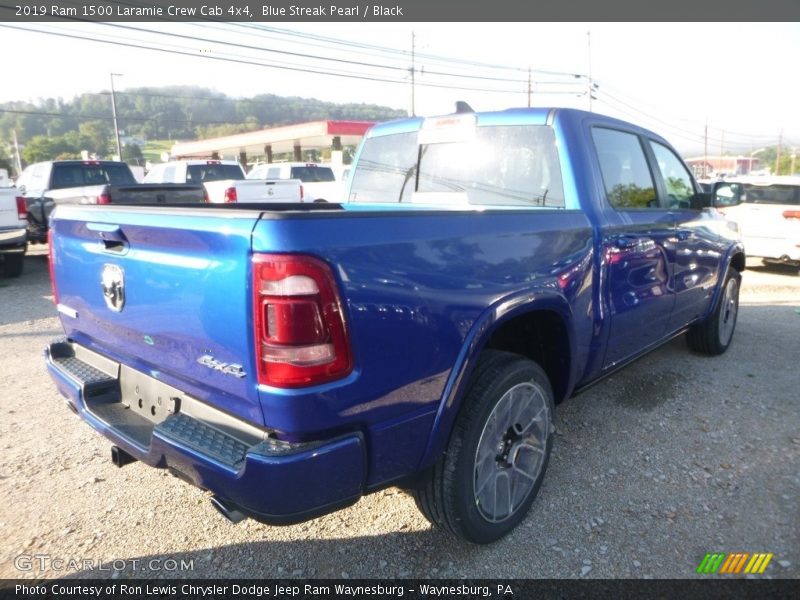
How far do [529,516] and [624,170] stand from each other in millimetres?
2155

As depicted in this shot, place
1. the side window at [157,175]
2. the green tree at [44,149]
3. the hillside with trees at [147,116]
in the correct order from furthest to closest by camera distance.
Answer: the hillside with trees at [147,116]
the green tree at [44,149]
the side window at [157,175]

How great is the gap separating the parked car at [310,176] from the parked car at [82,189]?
5104 mm

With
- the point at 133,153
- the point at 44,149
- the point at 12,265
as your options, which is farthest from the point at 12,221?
the point at 44,149

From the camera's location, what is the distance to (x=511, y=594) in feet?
7.38

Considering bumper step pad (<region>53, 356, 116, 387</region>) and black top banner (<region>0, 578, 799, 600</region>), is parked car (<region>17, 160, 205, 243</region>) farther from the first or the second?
black top banner (<region>0, 578, 799, 600</region>)

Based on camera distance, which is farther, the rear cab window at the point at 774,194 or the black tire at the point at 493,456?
the rear cab window at the point at 774,194

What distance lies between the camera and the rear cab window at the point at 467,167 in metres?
3.08

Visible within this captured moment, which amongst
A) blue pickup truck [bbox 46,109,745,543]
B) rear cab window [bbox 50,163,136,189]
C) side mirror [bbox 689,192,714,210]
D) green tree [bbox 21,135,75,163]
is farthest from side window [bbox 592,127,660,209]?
green tree [bbox 21,135,75,163]

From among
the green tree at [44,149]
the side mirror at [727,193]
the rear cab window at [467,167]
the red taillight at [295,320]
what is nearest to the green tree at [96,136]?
the green tree at [44,149]

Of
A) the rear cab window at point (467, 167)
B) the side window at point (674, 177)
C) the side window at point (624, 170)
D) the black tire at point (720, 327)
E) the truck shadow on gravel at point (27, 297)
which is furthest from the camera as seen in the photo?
the truck shadow on gravel at point (27, 297)

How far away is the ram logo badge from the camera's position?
1.77m

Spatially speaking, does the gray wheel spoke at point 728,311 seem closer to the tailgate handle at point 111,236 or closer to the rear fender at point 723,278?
the rear fender at point 723,278

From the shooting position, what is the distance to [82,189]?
10664 millimetres

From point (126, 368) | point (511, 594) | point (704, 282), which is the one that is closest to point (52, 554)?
point (126, 368)
